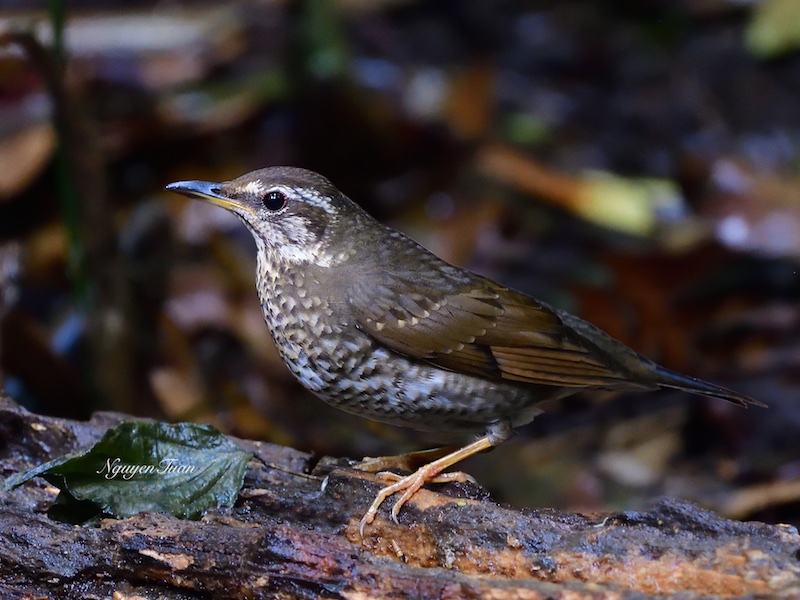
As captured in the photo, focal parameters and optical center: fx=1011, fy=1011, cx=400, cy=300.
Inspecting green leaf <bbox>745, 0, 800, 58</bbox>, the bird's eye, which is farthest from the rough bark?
green leaf <bbox>745, 0, 800, 58</bbox>

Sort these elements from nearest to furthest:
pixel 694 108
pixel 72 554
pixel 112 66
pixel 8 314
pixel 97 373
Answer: pixel 72 554 → pixel 8 314 → pixel 97 373 → pixel 112 66 → pixel 694 108

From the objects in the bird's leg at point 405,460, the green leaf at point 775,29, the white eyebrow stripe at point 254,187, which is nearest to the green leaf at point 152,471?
the bird's leg at point 405,460

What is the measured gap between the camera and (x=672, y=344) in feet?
19.5

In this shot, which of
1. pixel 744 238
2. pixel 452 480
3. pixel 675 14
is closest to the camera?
pixel 452 480

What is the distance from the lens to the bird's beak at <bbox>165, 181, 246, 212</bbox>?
3.86m

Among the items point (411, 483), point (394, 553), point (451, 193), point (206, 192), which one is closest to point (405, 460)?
point (411, 483)

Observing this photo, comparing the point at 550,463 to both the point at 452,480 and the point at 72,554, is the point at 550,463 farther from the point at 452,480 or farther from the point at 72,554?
the point at 72,554

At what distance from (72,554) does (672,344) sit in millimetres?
3923

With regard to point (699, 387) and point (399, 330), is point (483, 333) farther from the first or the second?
point (699, 387)

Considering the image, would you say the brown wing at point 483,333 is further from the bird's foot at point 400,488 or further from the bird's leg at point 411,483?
the bird's foot at point 400,488

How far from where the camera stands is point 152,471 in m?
3.36

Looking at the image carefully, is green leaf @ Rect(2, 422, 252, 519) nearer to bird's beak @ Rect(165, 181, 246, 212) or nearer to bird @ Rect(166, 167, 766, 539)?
bird @ Rect(166, 167, 766, 539)

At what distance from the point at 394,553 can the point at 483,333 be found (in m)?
1.07

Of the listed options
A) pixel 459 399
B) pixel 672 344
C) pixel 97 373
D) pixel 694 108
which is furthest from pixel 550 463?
pixel 694 108
